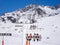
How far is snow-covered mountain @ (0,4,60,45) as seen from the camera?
258 centimetres

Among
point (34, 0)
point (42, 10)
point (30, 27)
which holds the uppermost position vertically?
point (34, 0)

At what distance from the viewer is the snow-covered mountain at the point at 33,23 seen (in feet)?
8.46

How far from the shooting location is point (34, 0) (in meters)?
2.69

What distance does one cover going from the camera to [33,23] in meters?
2.60

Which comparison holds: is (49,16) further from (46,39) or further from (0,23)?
(0,23)

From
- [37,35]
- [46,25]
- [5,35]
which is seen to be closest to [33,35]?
[37,35]

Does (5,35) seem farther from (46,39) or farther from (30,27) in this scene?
(46,39)

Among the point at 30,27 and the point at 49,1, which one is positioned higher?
the point at 49,1

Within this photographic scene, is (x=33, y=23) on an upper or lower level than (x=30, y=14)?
lower

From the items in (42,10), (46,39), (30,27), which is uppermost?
(42,10)

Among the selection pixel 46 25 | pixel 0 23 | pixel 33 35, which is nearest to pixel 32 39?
pixel 33 35

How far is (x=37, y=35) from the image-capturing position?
2.62 m

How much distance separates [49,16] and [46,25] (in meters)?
0.13

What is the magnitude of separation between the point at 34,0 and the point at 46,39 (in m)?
0.60
